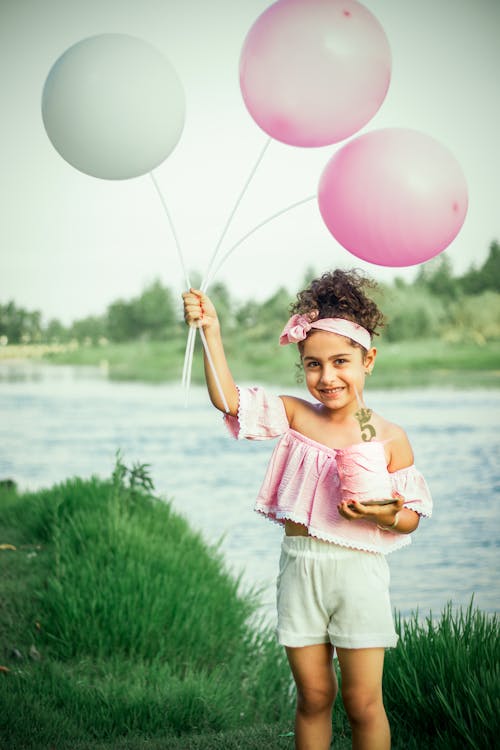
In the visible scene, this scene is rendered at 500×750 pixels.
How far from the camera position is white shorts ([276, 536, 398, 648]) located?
135 cm

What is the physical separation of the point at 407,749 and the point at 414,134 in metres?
1.15

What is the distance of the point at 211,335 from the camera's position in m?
1.42

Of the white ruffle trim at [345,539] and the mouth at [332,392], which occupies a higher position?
the mouth at [332,392]

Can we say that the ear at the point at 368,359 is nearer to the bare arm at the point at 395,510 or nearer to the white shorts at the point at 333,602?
the bare arm at the point at 395,510

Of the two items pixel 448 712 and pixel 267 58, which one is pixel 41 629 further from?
pixel 267 58

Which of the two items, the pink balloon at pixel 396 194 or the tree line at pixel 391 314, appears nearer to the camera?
the pink balloon at pixel 396 194

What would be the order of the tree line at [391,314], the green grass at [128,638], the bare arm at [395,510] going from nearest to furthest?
the bare arm at [395,510] → the green grass at [128,638] → the tree line at [391,314]

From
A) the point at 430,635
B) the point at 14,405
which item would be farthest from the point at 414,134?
the point at 14,405

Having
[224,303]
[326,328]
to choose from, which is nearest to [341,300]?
[326,328]

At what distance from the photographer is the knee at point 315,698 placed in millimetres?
1377

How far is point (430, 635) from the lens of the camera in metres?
1.79

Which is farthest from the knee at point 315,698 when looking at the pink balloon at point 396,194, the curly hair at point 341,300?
the pink balloon at point 396,194

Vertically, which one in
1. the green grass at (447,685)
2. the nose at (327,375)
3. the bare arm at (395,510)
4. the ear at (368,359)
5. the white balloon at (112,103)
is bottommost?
the green grass at (447,685)

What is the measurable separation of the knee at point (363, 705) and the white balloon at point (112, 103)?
1.05 metres
